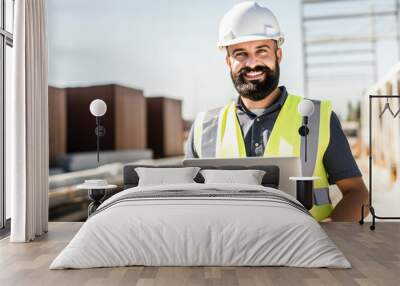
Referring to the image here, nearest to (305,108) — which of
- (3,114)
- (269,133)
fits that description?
(269,133)

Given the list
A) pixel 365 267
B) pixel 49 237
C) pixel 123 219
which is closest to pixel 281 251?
pixel 365 267

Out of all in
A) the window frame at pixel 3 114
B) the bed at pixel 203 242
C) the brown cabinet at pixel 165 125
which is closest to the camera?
the bed at pixel 203 242

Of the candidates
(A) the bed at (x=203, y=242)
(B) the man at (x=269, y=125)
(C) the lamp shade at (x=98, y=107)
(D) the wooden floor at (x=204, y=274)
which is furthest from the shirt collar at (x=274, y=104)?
(A) the bed at (x=203, y=242)

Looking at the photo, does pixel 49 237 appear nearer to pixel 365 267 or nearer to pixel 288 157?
pixel 288 157

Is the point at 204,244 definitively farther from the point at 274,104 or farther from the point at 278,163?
the point at 274,104

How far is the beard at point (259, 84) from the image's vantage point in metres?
5.69

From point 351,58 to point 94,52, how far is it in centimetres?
309

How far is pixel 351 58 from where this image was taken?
6.17 metres

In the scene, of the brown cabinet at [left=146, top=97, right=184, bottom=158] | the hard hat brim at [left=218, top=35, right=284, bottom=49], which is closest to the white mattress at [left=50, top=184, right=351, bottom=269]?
the hard hat brim at [left=218, top=35, right=284, bottom=49]

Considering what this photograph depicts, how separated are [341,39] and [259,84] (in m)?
1.29

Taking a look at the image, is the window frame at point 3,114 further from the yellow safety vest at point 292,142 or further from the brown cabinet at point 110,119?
the yellow safety vest at point 292,142

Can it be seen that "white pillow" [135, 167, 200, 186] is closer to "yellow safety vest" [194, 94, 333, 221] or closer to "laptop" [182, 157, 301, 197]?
"laptop" [182, 157, 301, 197]

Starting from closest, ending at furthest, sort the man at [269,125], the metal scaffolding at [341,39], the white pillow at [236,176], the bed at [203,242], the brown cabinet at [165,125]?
the bed at [203,242]
the white pillow at [236,176]
the man at [269,125]
the metal scaffolding at [341,39]
the brown cabinet at [165,125]

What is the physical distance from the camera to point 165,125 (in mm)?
6688
